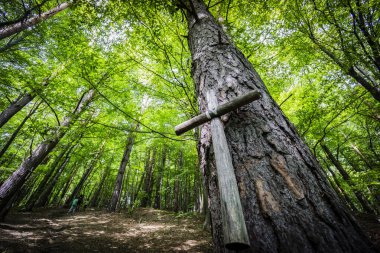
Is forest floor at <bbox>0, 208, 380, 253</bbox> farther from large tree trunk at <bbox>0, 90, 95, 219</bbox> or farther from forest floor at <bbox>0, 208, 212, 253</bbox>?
large tree trunk at <bbox>0, 90, 95, 219</bbox>

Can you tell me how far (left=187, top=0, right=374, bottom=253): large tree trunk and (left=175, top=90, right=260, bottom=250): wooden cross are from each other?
0.17 metres

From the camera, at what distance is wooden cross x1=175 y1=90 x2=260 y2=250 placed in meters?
0.84

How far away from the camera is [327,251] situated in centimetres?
86

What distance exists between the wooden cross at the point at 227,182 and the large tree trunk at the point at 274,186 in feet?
0.55

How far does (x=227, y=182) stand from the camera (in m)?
1.05

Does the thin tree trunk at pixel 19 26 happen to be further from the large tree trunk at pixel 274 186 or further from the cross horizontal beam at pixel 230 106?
the large tree trunk at pixel 274 186

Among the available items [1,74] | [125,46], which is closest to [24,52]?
[1,74]

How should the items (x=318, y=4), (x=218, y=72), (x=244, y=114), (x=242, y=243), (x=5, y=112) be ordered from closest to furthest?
(x=242, y=243) < (x=244, y=114) < (x=218, y=72) < (x=318, y=4) < (x=5, y=112)

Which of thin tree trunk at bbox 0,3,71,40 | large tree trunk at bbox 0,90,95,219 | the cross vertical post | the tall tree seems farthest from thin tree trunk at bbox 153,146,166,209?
the cross vertical post

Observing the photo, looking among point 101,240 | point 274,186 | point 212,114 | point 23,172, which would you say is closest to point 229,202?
point 274,186

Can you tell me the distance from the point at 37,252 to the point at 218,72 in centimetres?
718

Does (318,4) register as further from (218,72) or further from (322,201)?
(322,201)

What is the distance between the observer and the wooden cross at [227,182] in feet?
2.74

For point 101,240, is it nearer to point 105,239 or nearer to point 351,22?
point 105,239
